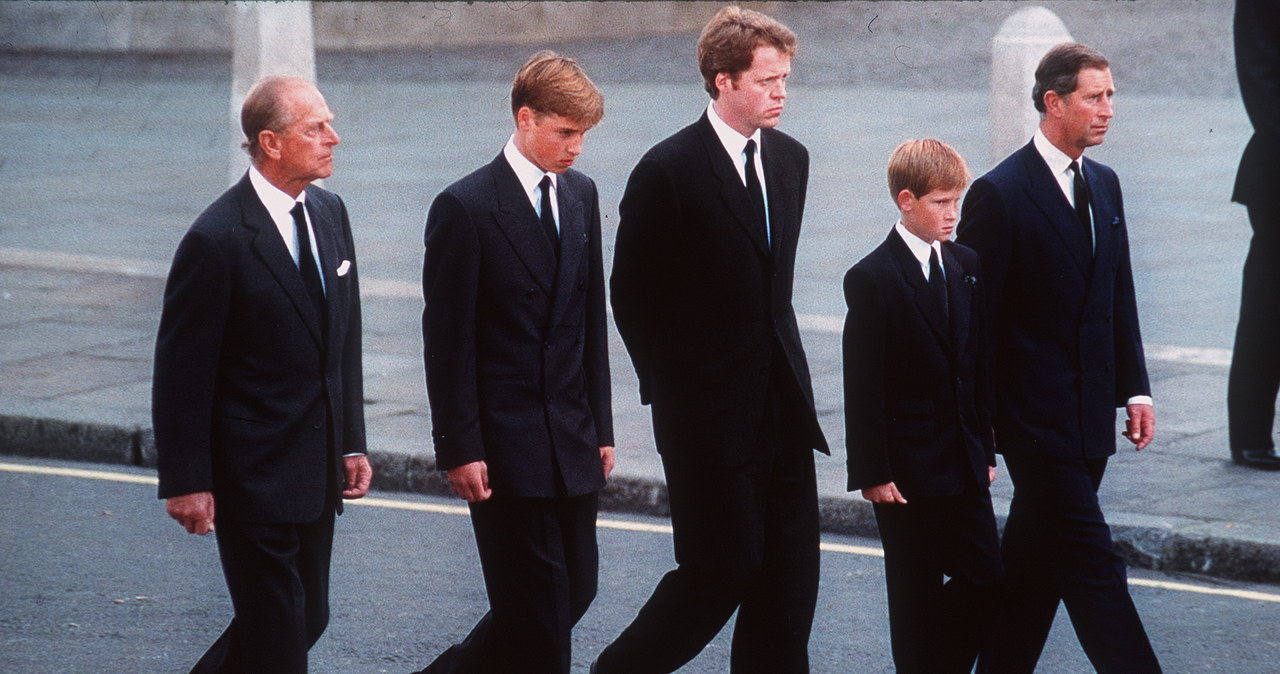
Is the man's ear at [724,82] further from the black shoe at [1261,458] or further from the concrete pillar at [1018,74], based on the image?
the concrete pillar at [1018,74]

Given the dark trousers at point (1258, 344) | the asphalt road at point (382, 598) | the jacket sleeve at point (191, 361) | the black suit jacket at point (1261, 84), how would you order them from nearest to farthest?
the jacket sleeve at point (191, 361), the asphalt road at point (382, 598), the black suit jacket at point (1261, 84), the dark trousers at point (1258, 344)

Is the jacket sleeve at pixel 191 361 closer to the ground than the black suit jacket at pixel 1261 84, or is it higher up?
closer to the ground

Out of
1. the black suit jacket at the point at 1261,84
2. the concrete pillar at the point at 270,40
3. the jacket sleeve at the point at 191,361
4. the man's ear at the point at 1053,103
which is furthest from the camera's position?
the concrete pillar at the point at 270,40

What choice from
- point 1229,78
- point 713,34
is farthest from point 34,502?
point 1229,78

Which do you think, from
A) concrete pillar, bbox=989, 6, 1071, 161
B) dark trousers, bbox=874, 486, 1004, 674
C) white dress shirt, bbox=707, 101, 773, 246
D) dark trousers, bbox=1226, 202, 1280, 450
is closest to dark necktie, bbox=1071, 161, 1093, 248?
dark trousers, bbox=874, 486, 1004, 674

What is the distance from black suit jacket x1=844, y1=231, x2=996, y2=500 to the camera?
13.7ft

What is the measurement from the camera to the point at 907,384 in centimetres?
423

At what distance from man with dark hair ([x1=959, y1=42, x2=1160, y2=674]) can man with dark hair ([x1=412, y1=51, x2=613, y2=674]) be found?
3.38ft

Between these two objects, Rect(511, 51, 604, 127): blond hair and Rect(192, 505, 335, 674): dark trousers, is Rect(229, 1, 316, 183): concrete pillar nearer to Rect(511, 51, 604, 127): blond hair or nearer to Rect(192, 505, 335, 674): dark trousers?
Rect(511, 51, 604, 127): blond hair

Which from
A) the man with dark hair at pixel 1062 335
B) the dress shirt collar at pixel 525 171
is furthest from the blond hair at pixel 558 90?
the man with dark hair at pixel 1062 335

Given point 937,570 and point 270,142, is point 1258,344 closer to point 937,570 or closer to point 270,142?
point 937,570

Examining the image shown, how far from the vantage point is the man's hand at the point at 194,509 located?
3854mm

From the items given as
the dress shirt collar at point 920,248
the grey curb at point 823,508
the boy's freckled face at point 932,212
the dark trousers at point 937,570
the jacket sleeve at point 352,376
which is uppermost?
the boy's freckled face at point 932,212

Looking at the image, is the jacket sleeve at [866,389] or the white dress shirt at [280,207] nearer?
the white dress shirt at [280,207]
